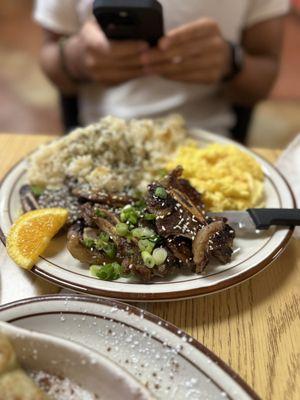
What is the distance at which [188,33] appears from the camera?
1.46m

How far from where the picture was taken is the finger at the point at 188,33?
1.44 m

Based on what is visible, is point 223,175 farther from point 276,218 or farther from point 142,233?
point 142,233

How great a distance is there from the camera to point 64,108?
182cm

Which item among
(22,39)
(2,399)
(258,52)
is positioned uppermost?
(2,399)

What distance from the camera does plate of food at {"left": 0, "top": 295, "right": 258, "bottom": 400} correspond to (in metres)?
0.66

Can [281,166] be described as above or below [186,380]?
below

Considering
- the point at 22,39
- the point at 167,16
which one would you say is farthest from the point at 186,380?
the point at 22,39

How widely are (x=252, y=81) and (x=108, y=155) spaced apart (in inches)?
30.4

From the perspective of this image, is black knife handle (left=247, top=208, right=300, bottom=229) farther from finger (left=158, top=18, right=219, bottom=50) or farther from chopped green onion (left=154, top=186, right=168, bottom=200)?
finger (left=158, top=18, right=219, bottom=50)

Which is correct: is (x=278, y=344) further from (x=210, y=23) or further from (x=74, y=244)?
(x=210, y=23)

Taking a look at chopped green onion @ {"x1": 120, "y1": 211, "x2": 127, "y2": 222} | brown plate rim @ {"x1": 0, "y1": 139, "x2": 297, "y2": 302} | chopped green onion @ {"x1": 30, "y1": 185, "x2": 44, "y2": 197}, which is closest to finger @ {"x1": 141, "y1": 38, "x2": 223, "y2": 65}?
chopped green onion @ {"x1": 30, "y1": 185, "x2": 44, "y2": 197}

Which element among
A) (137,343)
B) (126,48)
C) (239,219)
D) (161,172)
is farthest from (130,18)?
(137,343)

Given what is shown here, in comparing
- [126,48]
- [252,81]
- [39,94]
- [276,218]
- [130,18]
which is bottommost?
[39,94]

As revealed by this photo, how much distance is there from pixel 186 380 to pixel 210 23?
3.78 ft
